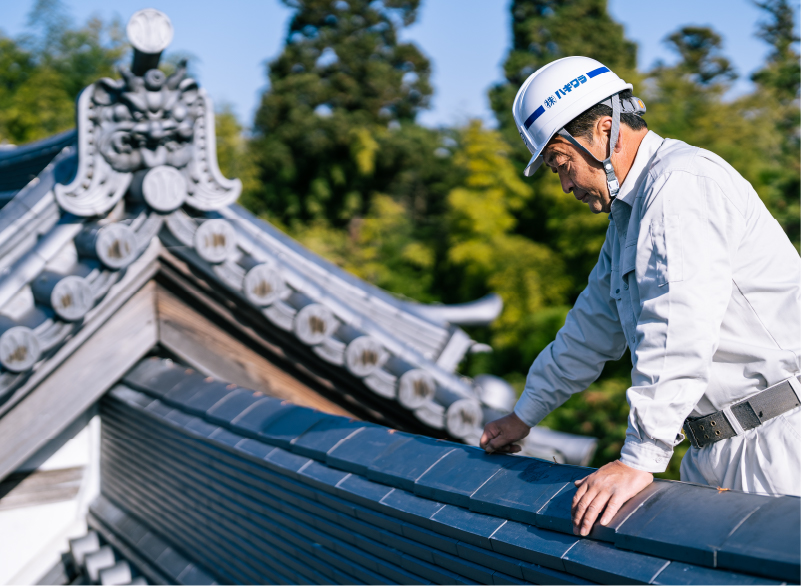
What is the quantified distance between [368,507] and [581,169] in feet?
3.60

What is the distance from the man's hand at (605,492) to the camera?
135 centimetres

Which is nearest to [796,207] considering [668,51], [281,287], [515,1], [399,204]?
[281,287]

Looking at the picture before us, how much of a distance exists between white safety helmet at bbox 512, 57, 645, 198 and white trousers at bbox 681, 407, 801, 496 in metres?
0.64

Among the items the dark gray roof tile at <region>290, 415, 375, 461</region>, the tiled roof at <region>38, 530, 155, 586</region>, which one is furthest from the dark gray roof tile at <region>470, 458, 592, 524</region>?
the tiled roof at <region>38, 530, 155, 586</region>

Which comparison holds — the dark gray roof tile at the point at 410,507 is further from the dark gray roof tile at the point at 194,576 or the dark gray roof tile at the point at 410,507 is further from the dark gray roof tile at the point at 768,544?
the dark gray roof tile at the point at 194,576

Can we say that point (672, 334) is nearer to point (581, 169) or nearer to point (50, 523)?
point (581, 169)

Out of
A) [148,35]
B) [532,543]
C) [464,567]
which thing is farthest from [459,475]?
[148,35]

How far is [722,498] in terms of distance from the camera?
1282 mm

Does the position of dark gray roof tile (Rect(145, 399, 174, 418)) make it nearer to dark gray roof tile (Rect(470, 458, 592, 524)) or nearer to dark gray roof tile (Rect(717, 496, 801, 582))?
dark gray roof tile (Rect(470, 458, 592, 524))

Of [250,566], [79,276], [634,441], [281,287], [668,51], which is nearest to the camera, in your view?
[634,441]

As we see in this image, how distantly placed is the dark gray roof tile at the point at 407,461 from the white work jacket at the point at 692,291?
2.09 feet

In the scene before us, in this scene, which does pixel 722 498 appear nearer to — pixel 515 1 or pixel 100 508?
pixel 100 508

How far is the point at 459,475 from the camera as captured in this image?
1.82 m

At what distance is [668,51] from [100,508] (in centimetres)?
3181
